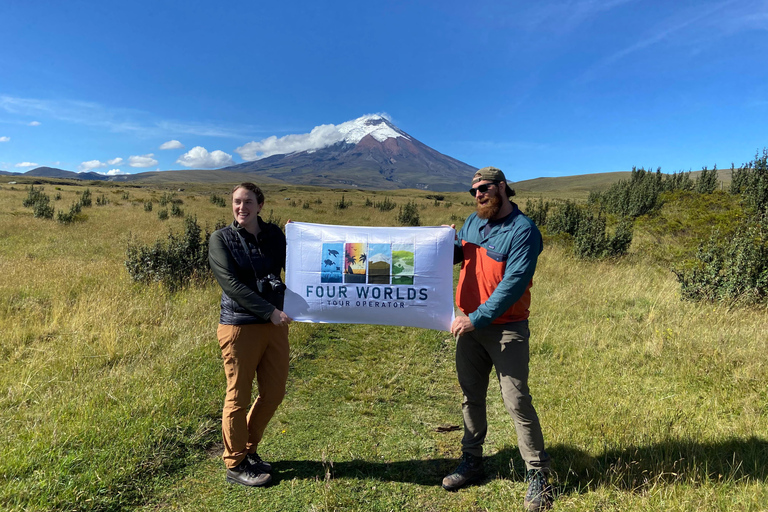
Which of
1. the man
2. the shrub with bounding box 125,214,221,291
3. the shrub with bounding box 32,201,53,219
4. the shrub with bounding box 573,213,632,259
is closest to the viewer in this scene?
the man

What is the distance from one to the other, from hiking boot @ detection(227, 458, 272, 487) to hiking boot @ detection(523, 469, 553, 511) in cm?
218

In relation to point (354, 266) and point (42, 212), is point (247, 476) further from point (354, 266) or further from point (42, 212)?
point (42, 212)

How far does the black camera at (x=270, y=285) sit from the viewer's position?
3.16m

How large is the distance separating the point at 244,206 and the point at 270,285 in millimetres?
713

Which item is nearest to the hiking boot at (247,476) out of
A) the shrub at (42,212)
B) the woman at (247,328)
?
the woman at (247,328)

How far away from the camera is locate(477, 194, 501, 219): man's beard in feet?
9.91

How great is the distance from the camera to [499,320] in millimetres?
2973

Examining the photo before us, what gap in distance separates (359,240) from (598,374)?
3.90 meters

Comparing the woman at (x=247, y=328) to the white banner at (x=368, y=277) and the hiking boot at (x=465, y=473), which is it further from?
the hiking boot at (x=465, y=473)

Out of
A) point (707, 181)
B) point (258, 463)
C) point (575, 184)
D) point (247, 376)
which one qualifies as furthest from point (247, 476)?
point (575, 184)

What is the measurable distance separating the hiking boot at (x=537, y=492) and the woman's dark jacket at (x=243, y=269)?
2.51 m

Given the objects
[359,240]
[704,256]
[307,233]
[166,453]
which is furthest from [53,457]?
[704,256]

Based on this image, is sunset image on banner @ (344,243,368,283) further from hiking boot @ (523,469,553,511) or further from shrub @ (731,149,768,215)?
shrub @ (731,149,768,215)

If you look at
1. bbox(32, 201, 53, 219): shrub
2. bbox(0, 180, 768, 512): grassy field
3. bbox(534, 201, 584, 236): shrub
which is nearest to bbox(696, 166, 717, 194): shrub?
bbox(534, 201, 584, 236): shrub
